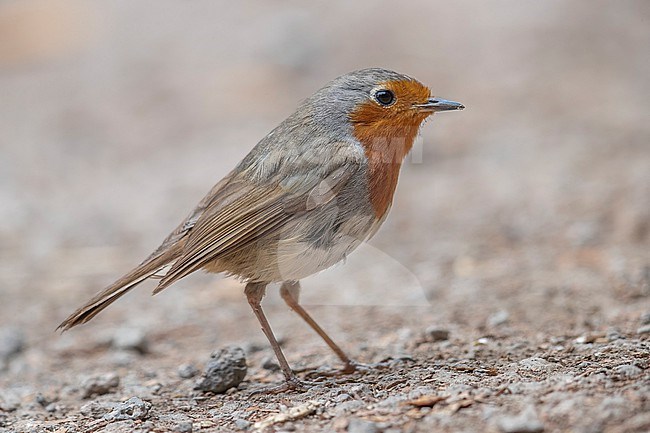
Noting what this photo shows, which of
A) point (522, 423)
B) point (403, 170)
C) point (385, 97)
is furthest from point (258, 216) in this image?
point (403, 170)

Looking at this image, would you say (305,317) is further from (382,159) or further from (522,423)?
(522,423)

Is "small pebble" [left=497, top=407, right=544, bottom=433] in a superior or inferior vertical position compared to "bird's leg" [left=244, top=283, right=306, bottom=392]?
inferior

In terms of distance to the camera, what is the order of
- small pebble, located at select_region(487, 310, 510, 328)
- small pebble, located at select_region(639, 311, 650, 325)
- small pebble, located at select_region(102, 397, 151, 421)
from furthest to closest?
small pebble, located at select_region(487, 310, 510, 328)
small pebble, located at select_region(639, 311, 650, 325)
small pebble, located at select_region(102, 397, 151, 421)

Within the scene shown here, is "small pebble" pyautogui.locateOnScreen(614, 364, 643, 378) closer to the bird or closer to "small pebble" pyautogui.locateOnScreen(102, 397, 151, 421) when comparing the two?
the bird

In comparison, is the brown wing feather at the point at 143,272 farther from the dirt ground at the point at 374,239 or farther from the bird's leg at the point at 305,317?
the bird's leg at the point at 305,317

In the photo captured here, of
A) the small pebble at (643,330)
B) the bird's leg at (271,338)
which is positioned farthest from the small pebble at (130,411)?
the small pebble at (643,330)

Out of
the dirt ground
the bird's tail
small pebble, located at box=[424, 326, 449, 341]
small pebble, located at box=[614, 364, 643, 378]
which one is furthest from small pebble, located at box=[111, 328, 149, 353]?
small pebble, located at box=[614, 364, 643, 378]
